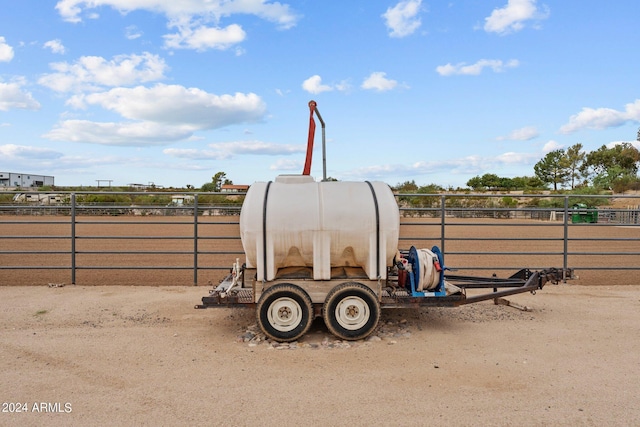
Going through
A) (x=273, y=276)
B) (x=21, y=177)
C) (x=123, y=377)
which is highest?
(x=21, y=177)

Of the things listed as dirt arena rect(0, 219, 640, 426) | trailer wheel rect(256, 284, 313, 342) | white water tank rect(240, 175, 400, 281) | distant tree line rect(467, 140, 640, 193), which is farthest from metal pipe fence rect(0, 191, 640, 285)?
distant tree line rect(467, 140, 640, 193)

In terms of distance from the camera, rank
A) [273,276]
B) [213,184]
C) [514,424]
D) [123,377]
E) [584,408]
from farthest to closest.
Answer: [213,184], [273,276], [123,377], [584,408], [514,424]

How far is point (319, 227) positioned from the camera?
5.17 metres

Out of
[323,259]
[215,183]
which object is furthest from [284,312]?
[215,183]

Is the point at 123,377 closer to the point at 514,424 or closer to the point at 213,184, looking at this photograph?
the point at 514,424

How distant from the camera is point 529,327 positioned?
5926 mm

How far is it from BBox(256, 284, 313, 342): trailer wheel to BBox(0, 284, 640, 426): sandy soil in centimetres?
18

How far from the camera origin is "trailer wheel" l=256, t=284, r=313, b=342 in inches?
203

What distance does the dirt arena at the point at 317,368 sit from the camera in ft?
11.6

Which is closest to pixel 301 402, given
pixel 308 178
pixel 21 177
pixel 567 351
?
pixel 308 178

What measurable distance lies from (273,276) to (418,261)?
5.75 ft

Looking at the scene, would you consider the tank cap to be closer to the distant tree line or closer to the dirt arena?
the dirt arena

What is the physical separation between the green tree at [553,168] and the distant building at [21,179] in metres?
91.1

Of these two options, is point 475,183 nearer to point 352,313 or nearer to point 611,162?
point 611,162
